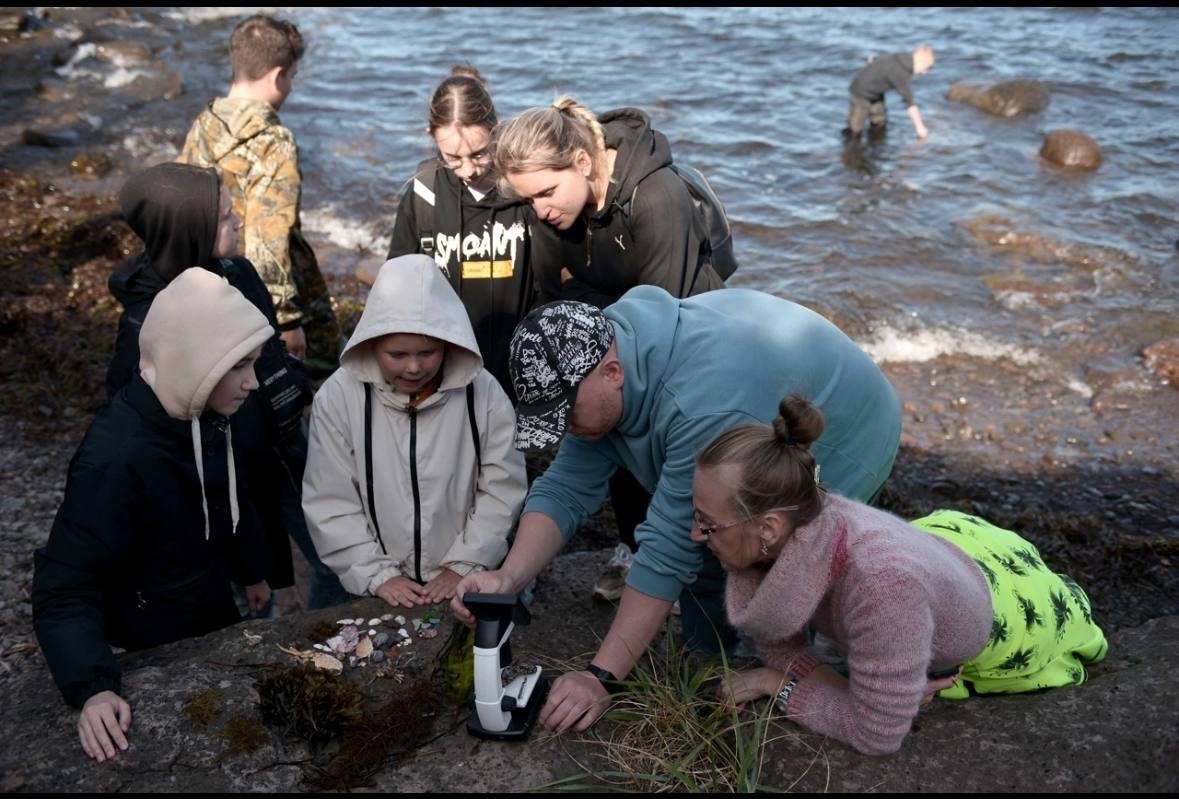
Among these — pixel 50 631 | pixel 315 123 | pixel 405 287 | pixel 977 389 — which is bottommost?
A: pixel 977 389

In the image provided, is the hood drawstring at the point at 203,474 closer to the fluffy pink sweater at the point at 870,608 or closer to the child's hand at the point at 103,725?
the child's hand at the point at 103,725

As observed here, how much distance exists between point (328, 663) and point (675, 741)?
120cm

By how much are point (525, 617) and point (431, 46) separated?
15.9m

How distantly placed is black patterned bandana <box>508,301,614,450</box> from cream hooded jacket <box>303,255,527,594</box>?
65cm

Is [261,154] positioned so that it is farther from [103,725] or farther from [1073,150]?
[1073,150]

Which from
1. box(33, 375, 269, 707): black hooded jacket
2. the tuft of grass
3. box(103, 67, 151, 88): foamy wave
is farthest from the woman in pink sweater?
box(103, 67, 151, 88): foamy wave

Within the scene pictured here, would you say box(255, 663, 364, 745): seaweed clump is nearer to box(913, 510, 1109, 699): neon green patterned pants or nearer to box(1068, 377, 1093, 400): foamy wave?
box(913, 510, 1109, 699): neon green patterned pants

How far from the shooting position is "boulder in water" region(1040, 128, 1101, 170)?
12023mm

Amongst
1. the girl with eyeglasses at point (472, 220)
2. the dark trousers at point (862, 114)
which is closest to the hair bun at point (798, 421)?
the girl with eyeglasses at point (472, 220)

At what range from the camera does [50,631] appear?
2951 millimetres

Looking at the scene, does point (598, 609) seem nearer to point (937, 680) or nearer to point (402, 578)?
point (402, 578)

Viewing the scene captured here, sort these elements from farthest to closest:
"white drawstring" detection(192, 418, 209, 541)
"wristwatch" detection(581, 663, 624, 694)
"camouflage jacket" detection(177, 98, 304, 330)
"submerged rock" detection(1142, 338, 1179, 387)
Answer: "submerged rock" detection(1142, 338, 1179, 387)
"camouflage jacket" detection(177, 98, 304, 330)
"white drawstring" detection(192, 418, 209, 541)
"wristwatch" detection(581, 663, 624, 694)

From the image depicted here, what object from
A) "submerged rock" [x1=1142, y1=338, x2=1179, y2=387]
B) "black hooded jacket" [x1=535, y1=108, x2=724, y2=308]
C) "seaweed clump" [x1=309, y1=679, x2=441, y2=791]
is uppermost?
"black hooded jacket" [x1=535, y1=108, x2=724, y2=308]

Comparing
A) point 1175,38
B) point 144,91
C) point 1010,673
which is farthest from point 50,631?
point 1175,38
